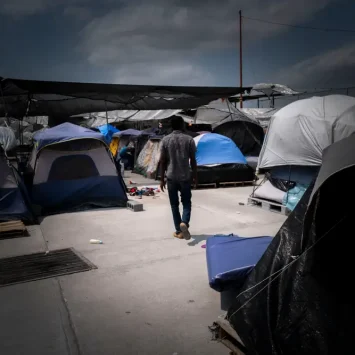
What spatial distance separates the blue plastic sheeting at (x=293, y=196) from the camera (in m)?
7.82

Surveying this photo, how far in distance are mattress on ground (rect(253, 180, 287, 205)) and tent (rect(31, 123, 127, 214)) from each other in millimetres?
3197

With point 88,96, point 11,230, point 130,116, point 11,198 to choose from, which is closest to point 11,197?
point 11,198

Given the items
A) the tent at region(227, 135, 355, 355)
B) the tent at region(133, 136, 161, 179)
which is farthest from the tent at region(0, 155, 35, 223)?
the tent at region(133, 136, 161, 179)

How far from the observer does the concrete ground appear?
321 cm

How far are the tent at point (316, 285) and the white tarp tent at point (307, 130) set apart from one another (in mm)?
5262

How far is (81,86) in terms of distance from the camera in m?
9.76

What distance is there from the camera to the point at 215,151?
12242 millimetres

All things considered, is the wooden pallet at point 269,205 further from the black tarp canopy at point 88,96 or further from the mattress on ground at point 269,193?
the black tarp canopy at point 88,96

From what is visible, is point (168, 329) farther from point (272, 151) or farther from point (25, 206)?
point (272, 151)

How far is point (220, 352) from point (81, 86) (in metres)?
8.20

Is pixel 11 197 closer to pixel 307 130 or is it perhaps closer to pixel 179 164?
pixel 179 164

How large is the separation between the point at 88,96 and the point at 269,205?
5.84m

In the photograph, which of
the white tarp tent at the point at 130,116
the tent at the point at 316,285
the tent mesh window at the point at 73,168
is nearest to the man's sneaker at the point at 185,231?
the tent at the point at 316,285

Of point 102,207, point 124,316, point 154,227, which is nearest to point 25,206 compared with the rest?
point 102,207
